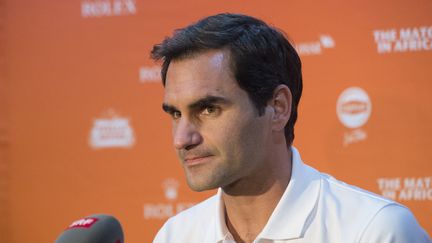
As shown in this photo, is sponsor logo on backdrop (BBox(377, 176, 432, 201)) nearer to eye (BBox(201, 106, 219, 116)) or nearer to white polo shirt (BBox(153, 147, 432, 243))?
white polo shirt (BBox(153, 147, 432, 243))

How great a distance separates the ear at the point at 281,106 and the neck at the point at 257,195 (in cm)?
8

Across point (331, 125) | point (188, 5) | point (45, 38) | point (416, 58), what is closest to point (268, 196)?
point (331, 125)

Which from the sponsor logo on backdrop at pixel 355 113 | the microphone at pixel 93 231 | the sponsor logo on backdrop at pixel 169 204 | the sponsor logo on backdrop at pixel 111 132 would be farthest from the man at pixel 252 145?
the sponsor logo on backdrop at pixel 111 132

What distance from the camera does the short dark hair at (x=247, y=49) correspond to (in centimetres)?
148

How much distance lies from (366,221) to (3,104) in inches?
76.0

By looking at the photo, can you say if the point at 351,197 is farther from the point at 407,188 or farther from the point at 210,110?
the point at 407,188

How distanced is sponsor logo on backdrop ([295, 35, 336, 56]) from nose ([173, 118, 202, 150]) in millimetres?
1093

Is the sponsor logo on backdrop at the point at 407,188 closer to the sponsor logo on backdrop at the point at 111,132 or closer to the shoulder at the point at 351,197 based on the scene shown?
the shoulder at the point at 351,197

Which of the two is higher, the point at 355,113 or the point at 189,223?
the point at 355,113

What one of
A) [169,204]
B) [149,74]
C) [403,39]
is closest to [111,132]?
[149,74]

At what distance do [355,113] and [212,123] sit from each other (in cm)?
105

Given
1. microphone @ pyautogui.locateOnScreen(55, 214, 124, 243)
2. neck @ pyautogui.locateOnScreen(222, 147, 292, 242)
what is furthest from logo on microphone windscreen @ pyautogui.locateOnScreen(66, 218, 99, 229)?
neck @ pyautogui.locateOnScreen(222, 147, 292, 242)

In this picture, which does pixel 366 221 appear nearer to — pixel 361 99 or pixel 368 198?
pixel 368 198

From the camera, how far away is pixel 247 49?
1.50m
